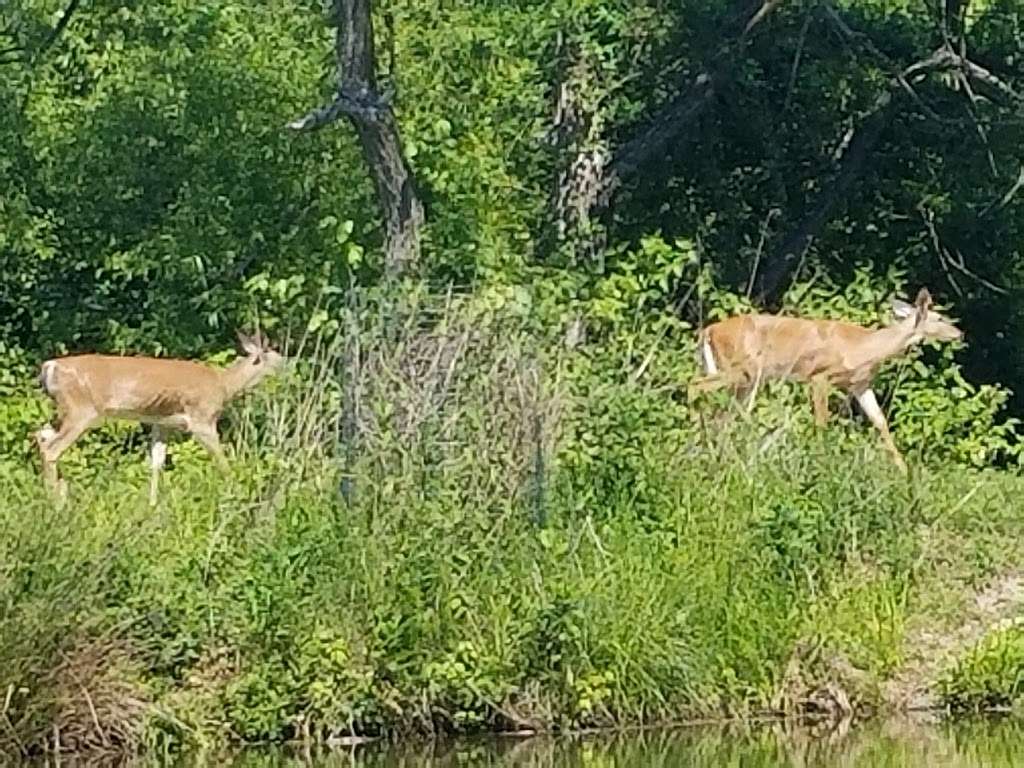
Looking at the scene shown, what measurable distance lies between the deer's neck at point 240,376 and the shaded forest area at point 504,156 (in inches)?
22.6

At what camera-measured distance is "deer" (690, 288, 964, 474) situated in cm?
1656

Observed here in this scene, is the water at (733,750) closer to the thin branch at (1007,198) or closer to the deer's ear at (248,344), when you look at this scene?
the deer's ear at (248,344)

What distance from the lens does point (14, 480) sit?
1310 cm

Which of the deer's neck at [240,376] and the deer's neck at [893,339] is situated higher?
the deer's neck at [893,339]

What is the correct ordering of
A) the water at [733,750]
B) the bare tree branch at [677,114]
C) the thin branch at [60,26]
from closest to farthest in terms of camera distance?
the water at [733,750]
the thin branch at [60,26]
the bare tree branch at [677,114]

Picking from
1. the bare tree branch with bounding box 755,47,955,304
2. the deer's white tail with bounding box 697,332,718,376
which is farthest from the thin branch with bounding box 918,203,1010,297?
the deer's white tail with bounding box 697,332,718,376

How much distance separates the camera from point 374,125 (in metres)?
16.4

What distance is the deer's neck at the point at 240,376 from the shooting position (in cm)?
1628

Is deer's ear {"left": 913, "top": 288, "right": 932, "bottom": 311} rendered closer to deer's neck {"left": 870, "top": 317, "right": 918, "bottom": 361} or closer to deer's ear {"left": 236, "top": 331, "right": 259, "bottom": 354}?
deer's neck {"left": 870, "top": 317, "right": 918, "bottom": 361}

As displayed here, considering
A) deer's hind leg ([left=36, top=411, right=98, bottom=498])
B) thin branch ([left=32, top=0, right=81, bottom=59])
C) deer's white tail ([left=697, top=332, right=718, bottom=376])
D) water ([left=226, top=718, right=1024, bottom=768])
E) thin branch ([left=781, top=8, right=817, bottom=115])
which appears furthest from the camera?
thin branch ([left=781, top=8, right=817, bottom=115])

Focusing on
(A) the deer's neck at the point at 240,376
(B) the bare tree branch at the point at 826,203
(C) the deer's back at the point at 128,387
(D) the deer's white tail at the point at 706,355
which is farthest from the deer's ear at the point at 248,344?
(B) the bare tree branch at the point at 826,203

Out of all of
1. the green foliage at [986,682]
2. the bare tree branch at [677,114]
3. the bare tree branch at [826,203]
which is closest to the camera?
the green foliage at [986,682]

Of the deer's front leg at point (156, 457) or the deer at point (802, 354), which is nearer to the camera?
the deer's front leg at point (156, 457)

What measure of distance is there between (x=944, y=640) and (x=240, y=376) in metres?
5.69
